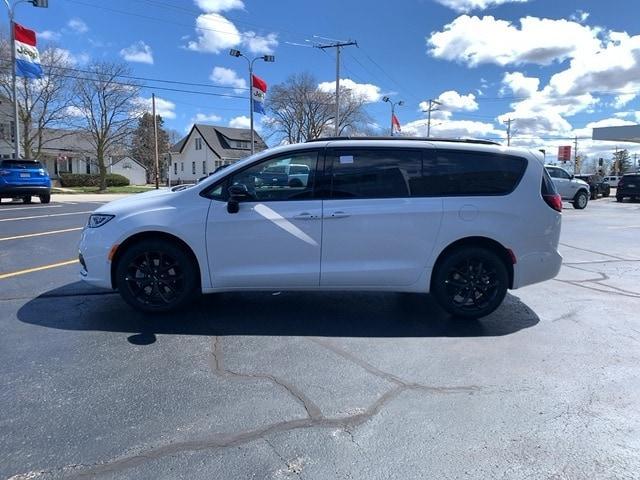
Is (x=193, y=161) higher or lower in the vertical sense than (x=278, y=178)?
higher

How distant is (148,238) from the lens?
4.79 metres

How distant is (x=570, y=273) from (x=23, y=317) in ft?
24.1

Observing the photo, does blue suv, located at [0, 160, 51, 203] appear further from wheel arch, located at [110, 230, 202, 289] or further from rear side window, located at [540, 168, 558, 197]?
rear side window, located at [540, 168, 558, 197]

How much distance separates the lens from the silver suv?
21500 mm

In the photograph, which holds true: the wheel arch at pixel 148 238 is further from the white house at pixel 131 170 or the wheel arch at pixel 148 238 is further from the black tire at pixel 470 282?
the white house at pixel 131 170

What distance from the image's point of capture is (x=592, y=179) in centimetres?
3428

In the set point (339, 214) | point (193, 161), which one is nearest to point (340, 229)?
point (339, 214)

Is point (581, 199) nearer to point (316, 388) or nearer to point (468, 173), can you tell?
point (468, 173)

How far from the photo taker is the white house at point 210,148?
2566 inches

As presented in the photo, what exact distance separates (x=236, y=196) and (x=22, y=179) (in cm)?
1743

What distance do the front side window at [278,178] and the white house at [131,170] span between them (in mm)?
66244

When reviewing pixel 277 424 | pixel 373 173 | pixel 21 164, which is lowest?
pixel 277 424

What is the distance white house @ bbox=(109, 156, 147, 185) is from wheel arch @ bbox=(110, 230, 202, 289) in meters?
65.9

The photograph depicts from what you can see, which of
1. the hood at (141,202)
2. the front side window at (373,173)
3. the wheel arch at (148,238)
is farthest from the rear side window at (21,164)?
the front side window at (373,173)
